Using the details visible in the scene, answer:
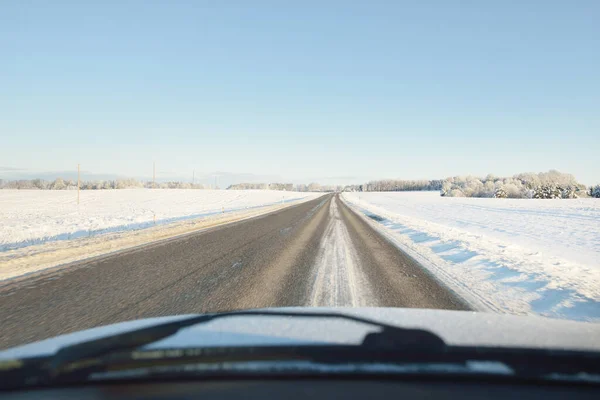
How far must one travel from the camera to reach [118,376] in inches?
55.6

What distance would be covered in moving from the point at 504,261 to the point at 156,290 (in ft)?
23.4

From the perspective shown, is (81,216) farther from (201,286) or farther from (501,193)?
(501,193)

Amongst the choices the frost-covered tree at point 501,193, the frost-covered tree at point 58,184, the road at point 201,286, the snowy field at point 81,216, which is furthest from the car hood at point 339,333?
the frost-covered tree at point 58,184

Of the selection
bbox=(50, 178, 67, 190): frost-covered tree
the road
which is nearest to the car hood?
the road

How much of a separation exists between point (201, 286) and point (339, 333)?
11.5 feet

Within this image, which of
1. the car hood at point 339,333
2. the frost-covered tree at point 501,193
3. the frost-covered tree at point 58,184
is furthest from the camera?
the frost-covered tree at point 58,184

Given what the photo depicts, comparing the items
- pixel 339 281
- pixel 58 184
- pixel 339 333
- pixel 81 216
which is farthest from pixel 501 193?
pixel 58 184

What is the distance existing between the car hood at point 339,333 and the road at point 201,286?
1.67 meters

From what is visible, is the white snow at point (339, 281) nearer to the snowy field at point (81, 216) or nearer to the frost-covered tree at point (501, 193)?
the snowy field at point (81, 216)

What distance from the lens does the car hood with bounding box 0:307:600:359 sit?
1677 mm

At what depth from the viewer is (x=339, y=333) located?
1.82 meters

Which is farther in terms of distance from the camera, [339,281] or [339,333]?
[339,281]

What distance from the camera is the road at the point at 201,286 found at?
3.62m

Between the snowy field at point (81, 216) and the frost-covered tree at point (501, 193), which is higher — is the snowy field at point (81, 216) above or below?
below
